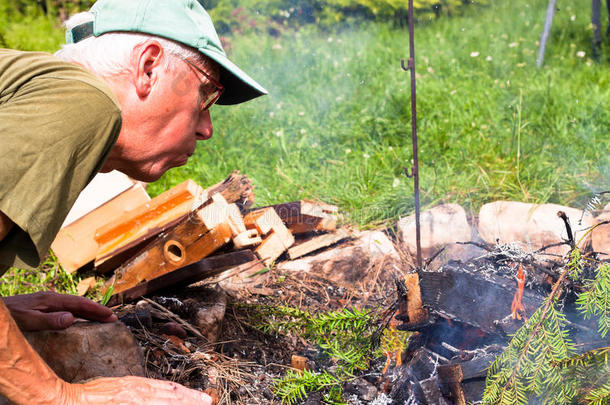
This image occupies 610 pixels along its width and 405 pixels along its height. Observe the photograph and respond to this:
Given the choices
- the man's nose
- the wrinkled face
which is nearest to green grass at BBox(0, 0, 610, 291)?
the man's nose

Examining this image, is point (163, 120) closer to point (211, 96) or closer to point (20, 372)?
point (211, 96)

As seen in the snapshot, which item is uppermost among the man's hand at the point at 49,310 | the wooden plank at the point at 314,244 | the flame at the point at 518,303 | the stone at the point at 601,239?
the man's hand at the point at 49,310

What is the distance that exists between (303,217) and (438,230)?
2.90 feet

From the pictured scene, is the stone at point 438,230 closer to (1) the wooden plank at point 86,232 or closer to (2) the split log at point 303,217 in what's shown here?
(2) the split log at point 303,217

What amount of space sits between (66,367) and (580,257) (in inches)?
76.4

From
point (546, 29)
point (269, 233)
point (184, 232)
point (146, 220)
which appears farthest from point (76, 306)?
point (546, 29)

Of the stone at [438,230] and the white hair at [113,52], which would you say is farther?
the stone at [438,230]

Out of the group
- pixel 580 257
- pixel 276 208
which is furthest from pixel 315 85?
pixel 580 257

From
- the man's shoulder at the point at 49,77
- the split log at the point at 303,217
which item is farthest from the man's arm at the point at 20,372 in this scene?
the split log at the point at 303,217

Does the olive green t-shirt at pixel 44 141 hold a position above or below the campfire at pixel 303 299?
above

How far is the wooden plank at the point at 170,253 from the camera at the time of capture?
311cm

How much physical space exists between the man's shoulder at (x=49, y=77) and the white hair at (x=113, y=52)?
12 cm

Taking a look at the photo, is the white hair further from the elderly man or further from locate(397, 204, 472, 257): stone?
locate(397, 204, 472, 257): stone

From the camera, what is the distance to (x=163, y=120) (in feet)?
6.17
